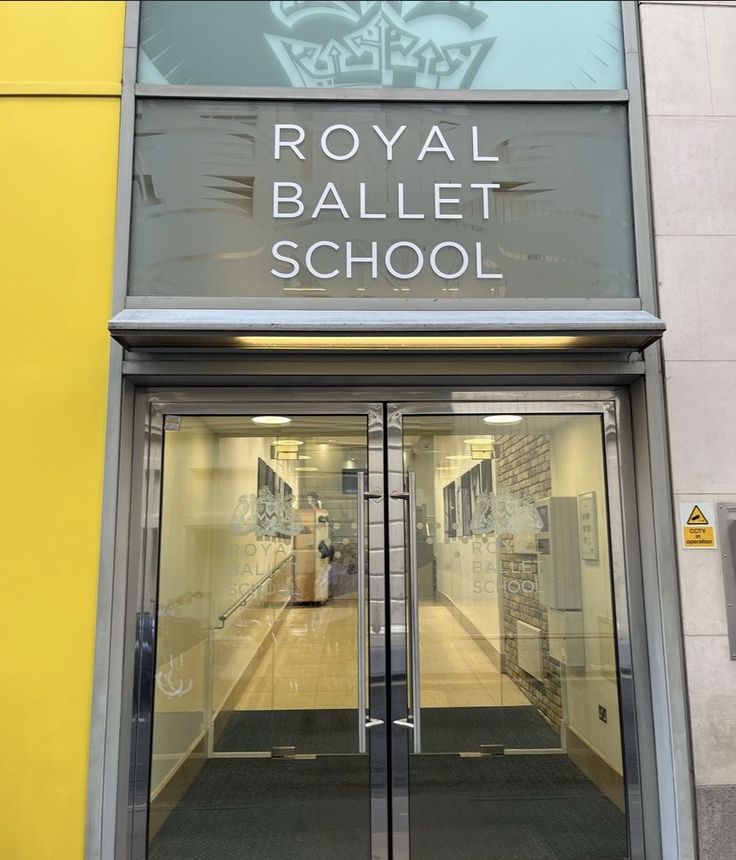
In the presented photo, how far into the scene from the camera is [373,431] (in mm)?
3973

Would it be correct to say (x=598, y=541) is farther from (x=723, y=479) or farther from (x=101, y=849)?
(x=101, y=849)

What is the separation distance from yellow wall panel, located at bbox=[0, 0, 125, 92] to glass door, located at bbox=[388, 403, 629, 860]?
2803 mm

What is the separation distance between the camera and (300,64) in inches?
163

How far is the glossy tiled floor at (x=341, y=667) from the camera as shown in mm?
3848

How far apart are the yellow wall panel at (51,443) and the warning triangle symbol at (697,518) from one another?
133 inches

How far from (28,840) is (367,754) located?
1.83 m

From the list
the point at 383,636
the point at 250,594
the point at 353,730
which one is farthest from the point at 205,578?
the point at 353,730

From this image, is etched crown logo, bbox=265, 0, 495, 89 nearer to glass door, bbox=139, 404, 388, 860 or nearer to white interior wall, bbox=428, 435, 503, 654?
glass door, bbox=139, 404, 388, 860

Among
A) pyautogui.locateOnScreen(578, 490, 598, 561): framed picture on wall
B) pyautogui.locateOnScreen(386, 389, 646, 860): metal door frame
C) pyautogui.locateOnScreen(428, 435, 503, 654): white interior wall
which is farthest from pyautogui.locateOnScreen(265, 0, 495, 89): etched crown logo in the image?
pyautogui.locateOnScreen(578, 490, 598, 561): framed picture on wall

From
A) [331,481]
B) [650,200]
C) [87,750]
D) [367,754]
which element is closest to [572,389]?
[650,200]

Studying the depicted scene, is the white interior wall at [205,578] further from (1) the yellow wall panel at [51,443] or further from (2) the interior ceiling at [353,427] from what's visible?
(1) the yellow wall panel at [51,443]

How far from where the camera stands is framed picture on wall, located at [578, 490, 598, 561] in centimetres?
397

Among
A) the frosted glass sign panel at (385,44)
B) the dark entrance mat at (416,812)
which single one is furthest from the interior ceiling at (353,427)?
the frosted glass sign panel at (385,44)

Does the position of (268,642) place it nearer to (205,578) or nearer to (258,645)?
(258,645)
